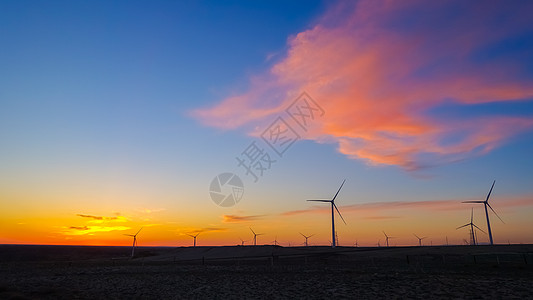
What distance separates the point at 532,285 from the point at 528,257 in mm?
40836

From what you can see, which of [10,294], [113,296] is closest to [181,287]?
[113,296]

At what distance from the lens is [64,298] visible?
29.7m

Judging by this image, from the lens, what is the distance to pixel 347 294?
30922 mm

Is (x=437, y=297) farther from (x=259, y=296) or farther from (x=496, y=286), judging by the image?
(x=259, y=296)

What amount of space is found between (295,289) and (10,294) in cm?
2514

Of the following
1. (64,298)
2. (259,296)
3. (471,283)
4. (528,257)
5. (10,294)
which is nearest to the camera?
(10,294)

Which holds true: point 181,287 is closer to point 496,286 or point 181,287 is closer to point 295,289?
point 295,289

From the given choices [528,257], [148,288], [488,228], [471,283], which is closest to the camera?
[471,283]

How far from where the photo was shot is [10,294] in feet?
89.5

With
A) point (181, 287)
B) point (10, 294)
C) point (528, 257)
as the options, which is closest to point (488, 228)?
point (528, 257)

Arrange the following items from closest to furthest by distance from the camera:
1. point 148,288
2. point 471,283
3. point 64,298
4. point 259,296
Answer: point 64,298, point 259,296, point 471,283, point 148,288

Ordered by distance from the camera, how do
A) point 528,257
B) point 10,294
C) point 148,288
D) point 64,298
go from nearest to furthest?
point 10,294
point 64,298
point 148,288
point 528,257

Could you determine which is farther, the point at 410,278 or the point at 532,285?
the point at 410,278

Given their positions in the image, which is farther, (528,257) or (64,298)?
(528,257)
